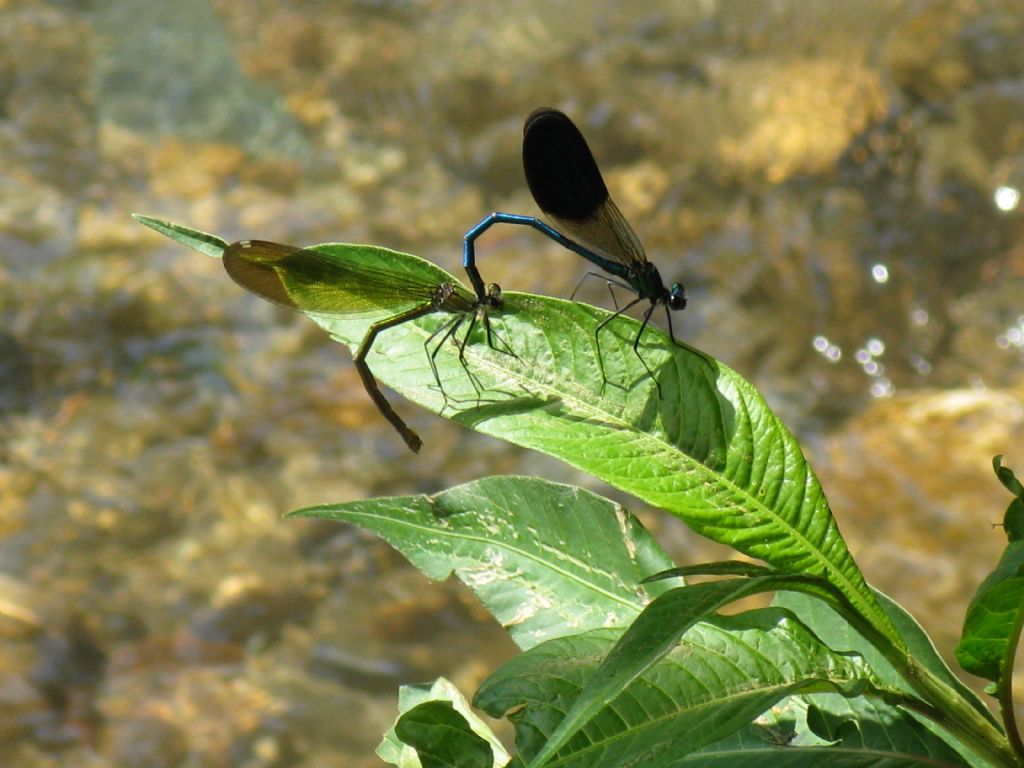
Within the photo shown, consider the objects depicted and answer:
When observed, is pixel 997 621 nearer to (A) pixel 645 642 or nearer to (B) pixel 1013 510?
(B) pixel 1013 510

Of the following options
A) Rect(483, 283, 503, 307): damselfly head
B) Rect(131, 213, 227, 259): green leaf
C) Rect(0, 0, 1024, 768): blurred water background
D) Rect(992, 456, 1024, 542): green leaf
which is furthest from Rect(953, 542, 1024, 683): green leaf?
Rect(0, 0, 1024, 768): blurred water background

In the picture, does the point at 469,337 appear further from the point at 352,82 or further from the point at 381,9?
the point at 381,9

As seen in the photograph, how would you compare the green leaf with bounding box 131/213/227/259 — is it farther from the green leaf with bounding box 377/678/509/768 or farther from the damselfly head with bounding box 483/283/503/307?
the green leaf with bounding box 377/678/509/768

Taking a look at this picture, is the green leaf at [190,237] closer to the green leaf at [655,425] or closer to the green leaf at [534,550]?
the green leaf at [655,425]

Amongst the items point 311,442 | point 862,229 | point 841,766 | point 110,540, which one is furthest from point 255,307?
point 841,766

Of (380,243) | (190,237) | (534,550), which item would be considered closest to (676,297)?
(534,550)

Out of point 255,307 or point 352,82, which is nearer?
point 255,307

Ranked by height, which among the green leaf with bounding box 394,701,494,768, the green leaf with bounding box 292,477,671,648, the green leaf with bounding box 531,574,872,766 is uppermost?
the green leaf with bounding box 292,477,671,648
